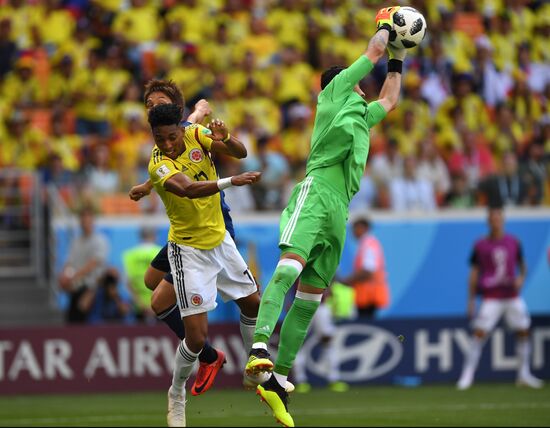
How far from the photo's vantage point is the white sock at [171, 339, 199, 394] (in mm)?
11539

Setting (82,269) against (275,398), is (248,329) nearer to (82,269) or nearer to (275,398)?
(275,398)

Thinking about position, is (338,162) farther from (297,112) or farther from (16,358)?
(297,112)

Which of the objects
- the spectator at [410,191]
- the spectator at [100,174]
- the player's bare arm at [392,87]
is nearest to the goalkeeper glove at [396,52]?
the player's bare arm at [392,87]

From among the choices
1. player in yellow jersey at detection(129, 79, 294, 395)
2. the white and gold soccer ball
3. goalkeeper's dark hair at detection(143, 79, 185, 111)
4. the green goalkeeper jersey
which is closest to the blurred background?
player in yellow jersey at detection(129, 79, 294, 395)

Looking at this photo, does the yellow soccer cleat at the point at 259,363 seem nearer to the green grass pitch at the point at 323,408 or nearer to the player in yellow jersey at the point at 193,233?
the player in yellow jersey at the point at 193,233

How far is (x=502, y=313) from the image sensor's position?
62.5 feet

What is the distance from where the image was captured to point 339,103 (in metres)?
11.1

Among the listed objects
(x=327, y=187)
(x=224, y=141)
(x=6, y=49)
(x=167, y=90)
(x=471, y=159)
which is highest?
(x=6, y=49)

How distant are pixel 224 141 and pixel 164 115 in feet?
1.83

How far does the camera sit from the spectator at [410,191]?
2098 cm

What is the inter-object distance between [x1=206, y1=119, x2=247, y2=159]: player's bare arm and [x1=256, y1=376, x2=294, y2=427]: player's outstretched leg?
6.36 feet

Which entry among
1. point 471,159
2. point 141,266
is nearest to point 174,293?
point 141,266

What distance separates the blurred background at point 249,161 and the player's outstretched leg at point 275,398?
25.0 feet

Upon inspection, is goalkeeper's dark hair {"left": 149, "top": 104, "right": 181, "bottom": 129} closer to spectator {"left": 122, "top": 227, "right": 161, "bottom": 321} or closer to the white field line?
the white field line
